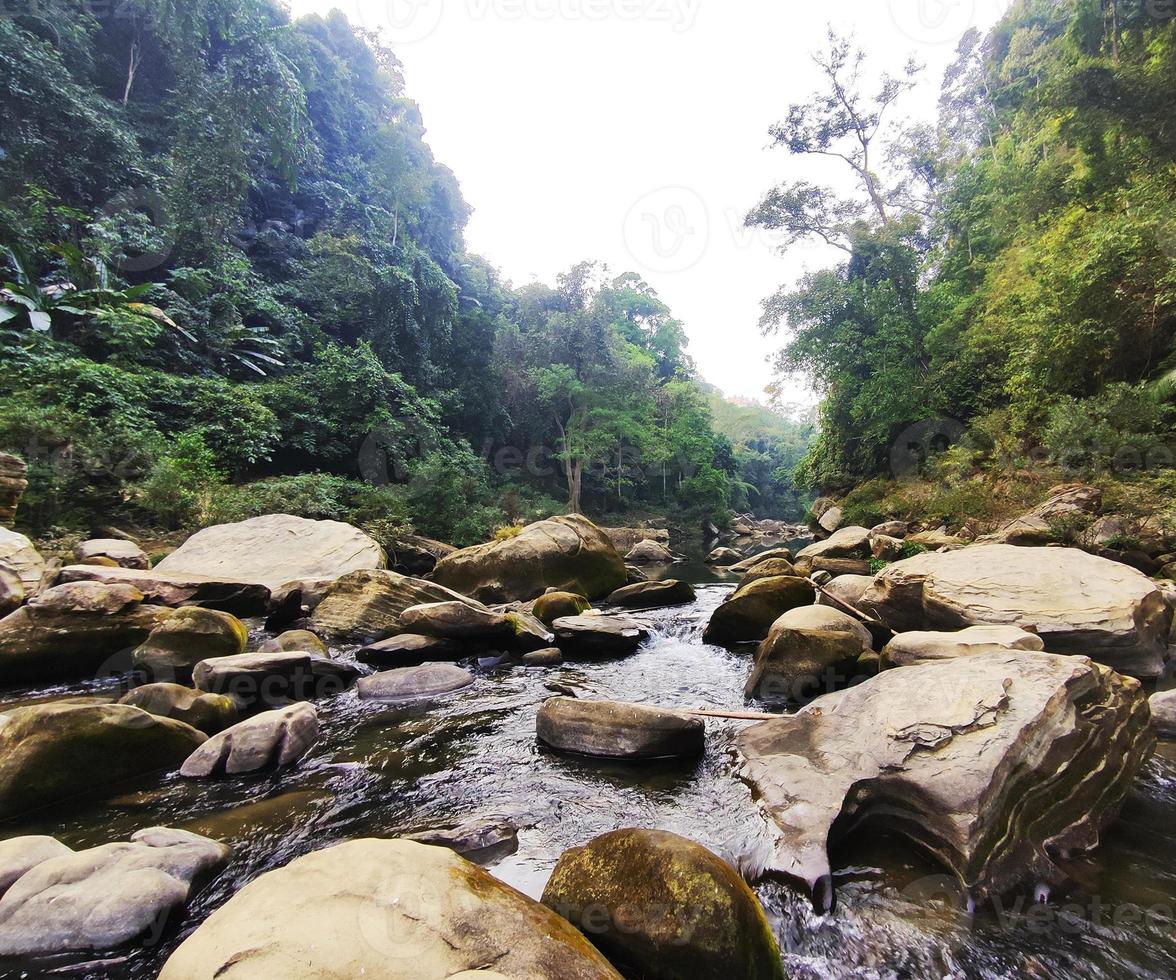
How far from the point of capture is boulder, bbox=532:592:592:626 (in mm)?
7441

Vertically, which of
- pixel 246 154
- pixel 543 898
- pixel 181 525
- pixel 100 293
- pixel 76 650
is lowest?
pixel 543 898

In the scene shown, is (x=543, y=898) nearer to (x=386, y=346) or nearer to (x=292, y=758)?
(x=292, y=758)

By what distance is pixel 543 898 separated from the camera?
2.00 metres

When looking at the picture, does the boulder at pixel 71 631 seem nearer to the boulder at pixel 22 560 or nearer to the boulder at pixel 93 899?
the boulder at pixel 22 560

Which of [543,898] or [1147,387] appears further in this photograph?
[1147,387]

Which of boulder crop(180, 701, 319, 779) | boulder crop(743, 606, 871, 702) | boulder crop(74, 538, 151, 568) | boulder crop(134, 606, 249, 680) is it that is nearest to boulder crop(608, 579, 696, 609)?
boulder crop(743, 606, 871, 702)

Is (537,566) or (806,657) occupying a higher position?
(537,566)

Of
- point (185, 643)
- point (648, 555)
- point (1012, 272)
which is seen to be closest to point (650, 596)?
point (185, 643)

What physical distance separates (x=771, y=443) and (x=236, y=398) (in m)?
50.2

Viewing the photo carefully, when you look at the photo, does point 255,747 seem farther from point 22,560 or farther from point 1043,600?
point 1043,600

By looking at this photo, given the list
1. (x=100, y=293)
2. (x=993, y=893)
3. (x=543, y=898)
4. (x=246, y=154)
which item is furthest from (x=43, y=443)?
(x=246, y=154)

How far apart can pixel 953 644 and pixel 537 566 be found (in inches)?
249

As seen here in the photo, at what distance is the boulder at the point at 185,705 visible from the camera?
366 cm

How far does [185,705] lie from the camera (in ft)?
12.2
